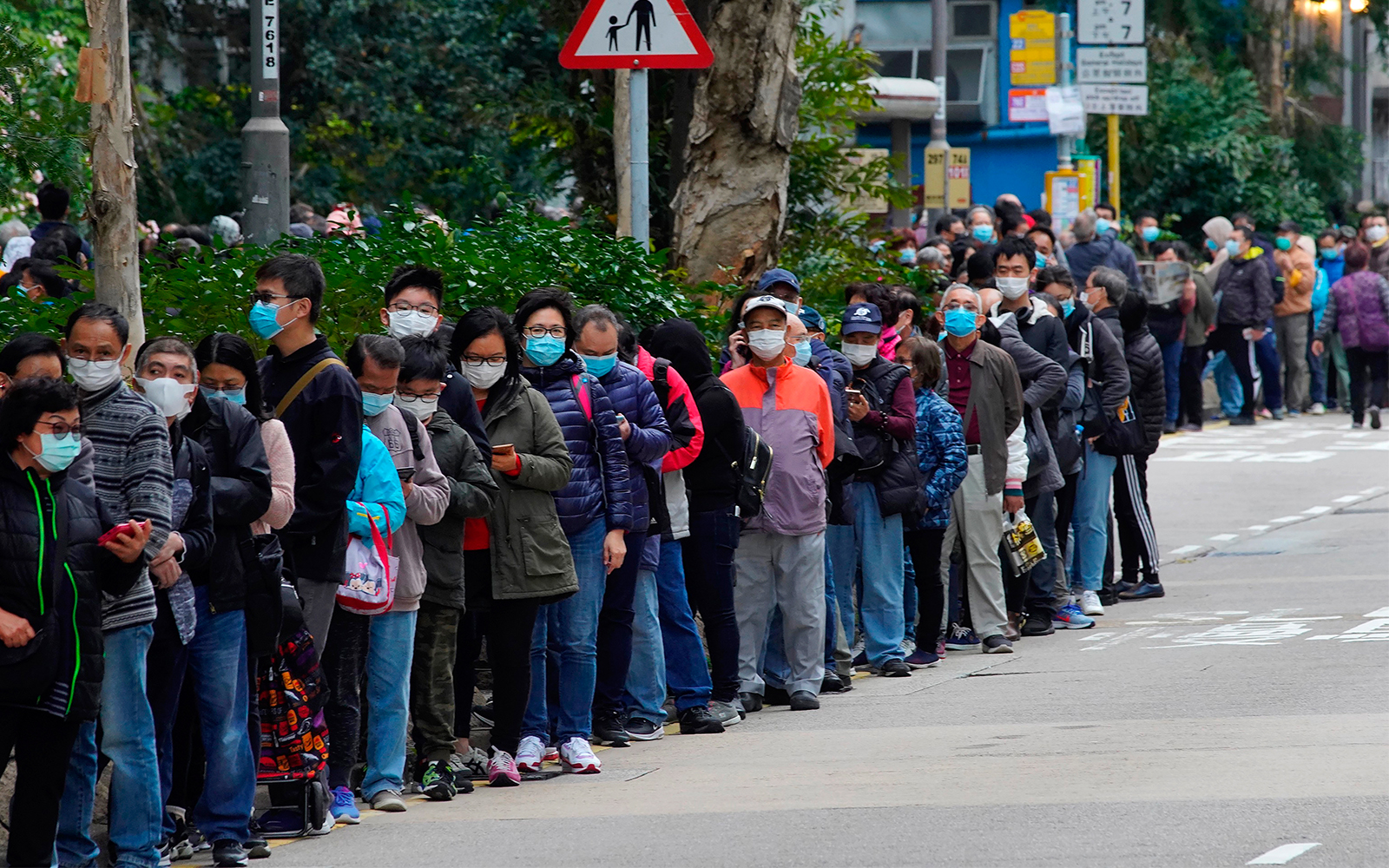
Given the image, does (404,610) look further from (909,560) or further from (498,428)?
(909,560)

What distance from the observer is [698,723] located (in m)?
9.55

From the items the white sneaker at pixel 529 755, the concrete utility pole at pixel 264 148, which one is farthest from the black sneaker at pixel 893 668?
the concrete utility pole at pixel 264 148

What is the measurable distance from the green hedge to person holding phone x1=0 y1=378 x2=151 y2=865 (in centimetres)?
260

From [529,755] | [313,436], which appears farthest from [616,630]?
[313,436]

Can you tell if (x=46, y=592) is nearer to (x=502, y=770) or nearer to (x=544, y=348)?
(x=502, y=770)

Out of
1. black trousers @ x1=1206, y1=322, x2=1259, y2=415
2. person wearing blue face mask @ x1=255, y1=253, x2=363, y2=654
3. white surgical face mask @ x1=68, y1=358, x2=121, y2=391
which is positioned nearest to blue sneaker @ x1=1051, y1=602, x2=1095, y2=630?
person wearing blue face mask @ x1=255, y1=253, x2=363, y2=654

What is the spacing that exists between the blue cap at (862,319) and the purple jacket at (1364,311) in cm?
1382

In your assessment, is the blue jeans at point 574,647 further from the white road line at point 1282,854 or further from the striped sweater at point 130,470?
the white road line at point 1282,854

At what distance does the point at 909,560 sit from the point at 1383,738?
12.1ft

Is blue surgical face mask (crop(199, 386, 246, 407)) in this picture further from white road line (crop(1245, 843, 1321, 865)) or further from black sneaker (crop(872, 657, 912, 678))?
black sneaker (crop(872, 657, 912, 678))

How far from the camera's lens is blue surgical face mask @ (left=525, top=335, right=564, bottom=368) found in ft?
28.2

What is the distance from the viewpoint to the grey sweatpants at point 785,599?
10047 millimetres

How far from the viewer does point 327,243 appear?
32.6ft

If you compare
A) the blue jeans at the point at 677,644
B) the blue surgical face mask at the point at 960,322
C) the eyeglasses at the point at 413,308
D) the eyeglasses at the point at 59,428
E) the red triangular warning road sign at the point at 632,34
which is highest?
the red triangular warning road sign at the point at 632,34
